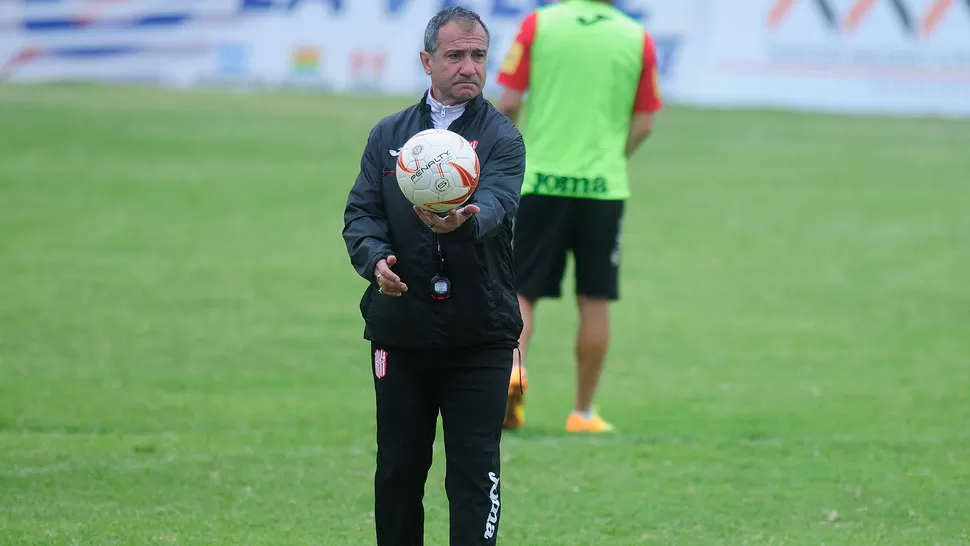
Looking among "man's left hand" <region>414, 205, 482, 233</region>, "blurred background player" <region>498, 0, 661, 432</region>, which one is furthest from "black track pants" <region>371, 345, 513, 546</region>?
"blurred background player" <region>498, 0, 661, 432</region>

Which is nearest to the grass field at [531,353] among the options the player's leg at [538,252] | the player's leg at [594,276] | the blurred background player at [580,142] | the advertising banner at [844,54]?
the player's leg at [594,276]

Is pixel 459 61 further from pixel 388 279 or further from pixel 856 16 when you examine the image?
pixel 856 16

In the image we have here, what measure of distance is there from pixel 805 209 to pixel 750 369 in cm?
771

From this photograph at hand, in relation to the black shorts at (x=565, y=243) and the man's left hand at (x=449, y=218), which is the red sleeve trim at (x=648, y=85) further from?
the man's left hand at (x=449, y=218)

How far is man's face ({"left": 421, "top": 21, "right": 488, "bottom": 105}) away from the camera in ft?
15.0

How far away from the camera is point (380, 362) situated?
4.70 metres

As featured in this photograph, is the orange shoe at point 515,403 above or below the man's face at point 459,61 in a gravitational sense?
below

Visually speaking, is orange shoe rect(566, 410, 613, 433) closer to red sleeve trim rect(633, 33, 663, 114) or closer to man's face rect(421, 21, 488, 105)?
red sleeve trim rect(633, 33, 663, 114)

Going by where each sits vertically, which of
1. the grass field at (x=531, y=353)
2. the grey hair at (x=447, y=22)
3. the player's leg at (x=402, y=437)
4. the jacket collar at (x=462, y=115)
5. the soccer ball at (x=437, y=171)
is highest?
the grey hair at (x=447, y=22)

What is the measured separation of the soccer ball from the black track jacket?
4.7 inches

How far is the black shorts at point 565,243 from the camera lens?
7.32 m

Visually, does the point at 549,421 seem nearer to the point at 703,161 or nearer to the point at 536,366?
the point at 536,366

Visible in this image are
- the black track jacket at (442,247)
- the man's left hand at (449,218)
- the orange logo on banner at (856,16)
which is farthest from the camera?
the orange logo on banner at (856,16)

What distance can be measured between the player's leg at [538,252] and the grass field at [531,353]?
0.71 m
